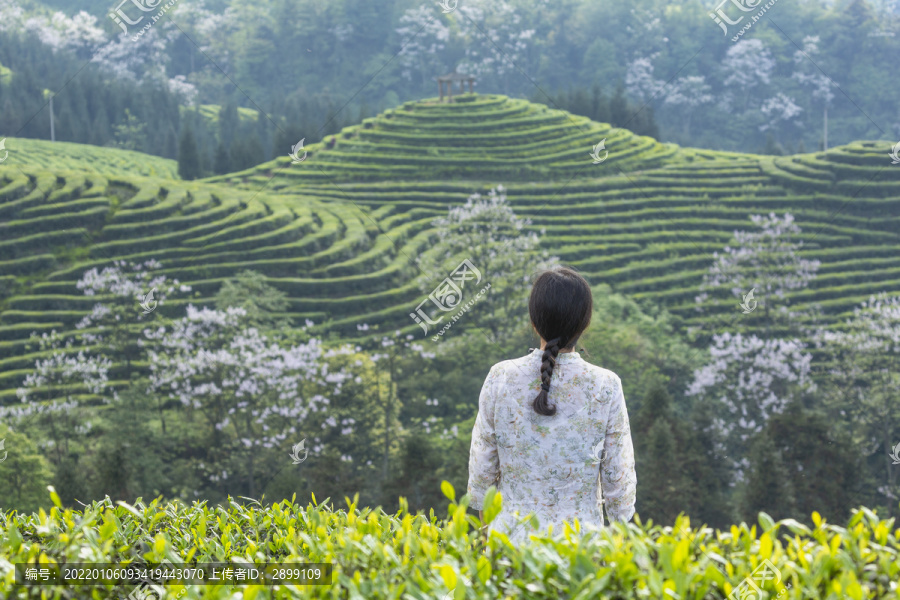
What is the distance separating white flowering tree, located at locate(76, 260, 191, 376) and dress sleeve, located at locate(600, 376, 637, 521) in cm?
1262

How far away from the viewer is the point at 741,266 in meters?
16.3

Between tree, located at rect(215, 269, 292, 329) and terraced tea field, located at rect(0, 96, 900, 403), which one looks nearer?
tree, located at rect(215, 269, 292, 329)

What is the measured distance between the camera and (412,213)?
17391 millimetres

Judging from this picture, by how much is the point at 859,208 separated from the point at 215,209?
15.2 metres

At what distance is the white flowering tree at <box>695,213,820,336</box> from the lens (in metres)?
15.6

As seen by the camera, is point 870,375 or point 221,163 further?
point 221,163

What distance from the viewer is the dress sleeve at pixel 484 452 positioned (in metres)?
2.43

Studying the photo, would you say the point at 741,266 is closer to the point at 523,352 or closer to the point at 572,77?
the point at 523,352

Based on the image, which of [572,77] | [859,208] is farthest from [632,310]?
[572,77]
